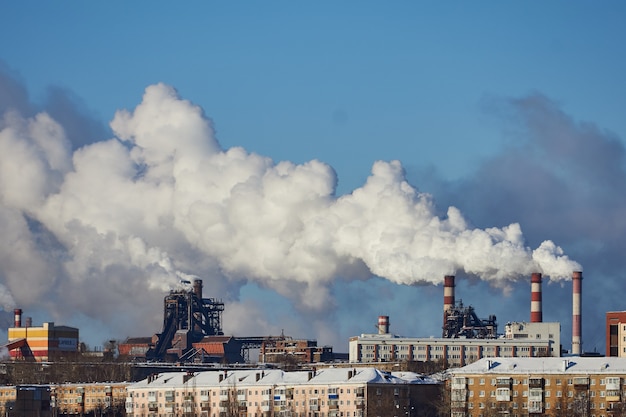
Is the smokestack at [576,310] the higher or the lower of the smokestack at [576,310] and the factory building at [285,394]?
the higher

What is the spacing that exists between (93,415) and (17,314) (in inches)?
1904


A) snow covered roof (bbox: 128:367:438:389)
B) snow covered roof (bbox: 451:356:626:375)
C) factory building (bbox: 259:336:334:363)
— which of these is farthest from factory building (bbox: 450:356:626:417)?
factory building (bbox: 259:336:334:363)

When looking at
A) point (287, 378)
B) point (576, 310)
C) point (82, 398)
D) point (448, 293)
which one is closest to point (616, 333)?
point (576, 310)

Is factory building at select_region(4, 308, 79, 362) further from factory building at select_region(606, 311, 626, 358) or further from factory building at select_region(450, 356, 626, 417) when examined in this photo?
factory building at select_region(450, 356, 626, 417)

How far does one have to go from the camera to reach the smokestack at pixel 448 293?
12440 cm

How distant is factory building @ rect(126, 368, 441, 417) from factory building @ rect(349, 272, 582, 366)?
35747mm

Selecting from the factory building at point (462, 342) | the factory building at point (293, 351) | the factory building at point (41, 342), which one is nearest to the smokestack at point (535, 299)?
the factory building at point (462, 342)

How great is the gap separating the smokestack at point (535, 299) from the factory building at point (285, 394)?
101 feet

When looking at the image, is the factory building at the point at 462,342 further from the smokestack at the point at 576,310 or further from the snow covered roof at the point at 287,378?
the snow covered roof at the point at 287,378

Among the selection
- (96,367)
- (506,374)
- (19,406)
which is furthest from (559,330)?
(19,406)

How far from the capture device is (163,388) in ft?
313

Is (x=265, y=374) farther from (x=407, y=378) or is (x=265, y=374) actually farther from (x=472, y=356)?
(x=472, y=356)

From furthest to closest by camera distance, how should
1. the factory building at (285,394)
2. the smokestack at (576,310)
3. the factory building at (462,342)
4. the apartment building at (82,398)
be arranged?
the factory building at (462,342)
the smokestack at (576,310)
the apartment building at (82,398)
the factory building at (285,394)

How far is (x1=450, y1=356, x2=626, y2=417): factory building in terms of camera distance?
7881 centimetres
